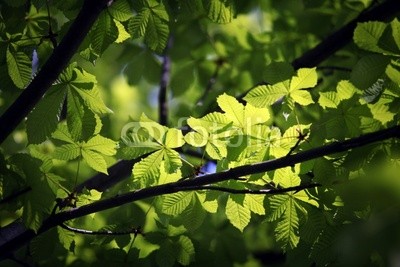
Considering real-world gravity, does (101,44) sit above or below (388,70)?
above

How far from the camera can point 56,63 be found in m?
1.30

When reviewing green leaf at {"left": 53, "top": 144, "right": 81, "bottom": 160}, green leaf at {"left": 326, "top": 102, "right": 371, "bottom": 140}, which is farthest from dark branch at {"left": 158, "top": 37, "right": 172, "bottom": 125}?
green leaf at {"left": 326, "top": 102, "right": 371, "bottom": 140}

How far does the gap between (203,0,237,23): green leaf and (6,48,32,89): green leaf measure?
22.9 inches

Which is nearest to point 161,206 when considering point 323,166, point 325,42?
point 323,166

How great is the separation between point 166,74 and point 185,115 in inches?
10.2

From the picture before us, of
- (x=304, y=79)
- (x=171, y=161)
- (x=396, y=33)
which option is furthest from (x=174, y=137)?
(x=396, y=33)

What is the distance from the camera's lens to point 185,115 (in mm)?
2623

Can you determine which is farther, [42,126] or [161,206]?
[161,206]

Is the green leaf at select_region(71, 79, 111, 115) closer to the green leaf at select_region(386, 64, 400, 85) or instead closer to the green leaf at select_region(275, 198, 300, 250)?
the green leaf at select_region(275, 198, 300, 250)

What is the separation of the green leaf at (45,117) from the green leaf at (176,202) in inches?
15.9

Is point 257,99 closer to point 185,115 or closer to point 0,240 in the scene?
point 0,240

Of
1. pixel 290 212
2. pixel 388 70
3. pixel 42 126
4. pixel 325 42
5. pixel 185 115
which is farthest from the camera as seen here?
pixel 185 115

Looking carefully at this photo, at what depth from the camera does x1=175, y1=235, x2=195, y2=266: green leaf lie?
1806 mm

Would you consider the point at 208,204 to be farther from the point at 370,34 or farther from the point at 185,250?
the point at 370,34
